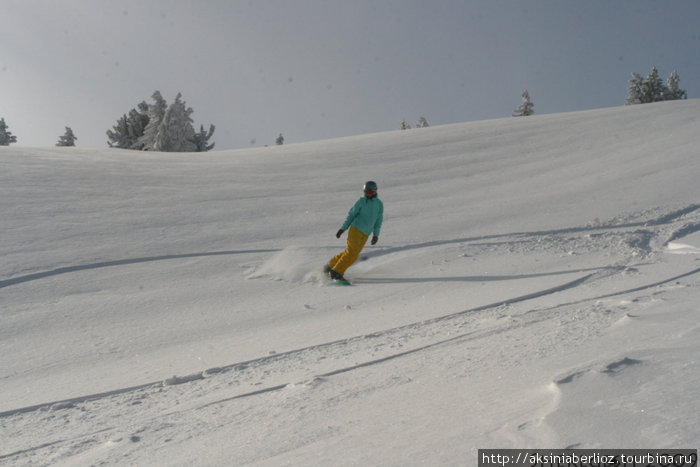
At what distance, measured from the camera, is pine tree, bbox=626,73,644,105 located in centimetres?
5000

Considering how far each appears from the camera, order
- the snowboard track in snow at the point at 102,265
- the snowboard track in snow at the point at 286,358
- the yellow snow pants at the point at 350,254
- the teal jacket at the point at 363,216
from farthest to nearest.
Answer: the teal jacket at the point at 363,216
the yellow snow pants at the point at 350,254
the snowboard track in snow at the point at 102,265
the snowboard track in snow at the point at 286,358

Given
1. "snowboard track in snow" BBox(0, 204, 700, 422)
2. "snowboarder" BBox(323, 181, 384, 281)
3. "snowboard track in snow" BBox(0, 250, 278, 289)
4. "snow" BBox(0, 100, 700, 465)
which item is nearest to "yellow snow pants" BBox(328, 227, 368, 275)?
"snowboarder" BBox(323, 181, 384, 281)

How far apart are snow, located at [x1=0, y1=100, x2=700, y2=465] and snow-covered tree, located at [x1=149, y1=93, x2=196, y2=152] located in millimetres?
28665

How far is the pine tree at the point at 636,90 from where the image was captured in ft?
164

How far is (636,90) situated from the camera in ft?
165

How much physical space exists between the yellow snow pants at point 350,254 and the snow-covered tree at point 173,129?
118ft

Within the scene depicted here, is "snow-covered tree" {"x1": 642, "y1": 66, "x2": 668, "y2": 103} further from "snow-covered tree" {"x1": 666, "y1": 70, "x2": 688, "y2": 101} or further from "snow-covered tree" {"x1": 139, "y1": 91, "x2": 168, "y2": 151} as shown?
"snow-covered tree" {"x1": 139, "y1": 91, "x2": 168, "y2": 151}

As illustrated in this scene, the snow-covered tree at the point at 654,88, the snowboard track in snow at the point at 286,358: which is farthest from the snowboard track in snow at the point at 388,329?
the snow-covered tree at the point at 654,88

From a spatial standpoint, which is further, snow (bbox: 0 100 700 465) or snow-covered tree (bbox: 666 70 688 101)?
snow-covered tree (bbox: 666 70 688 101)

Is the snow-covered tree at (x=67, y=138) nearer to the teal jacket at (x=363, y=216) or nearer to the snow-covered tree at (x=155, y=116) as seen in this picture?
the snow-covered tree at (x=155, y=116)

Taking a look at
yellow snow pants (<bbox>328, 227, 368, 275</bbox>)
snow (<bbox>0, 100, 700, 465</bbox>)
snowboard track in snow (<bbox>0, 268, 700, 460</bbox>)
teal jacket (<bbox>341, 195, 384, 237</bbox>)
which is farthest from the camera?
teal jacket (<bbox>341, 195, 384, 237</bbox>)

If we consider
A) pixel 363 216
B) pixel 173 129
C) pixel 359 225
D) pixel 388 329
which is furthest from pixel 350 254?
pixel 173 129

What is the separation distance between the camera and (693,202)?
801 cm

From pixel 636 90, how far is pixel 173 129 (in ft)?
158
